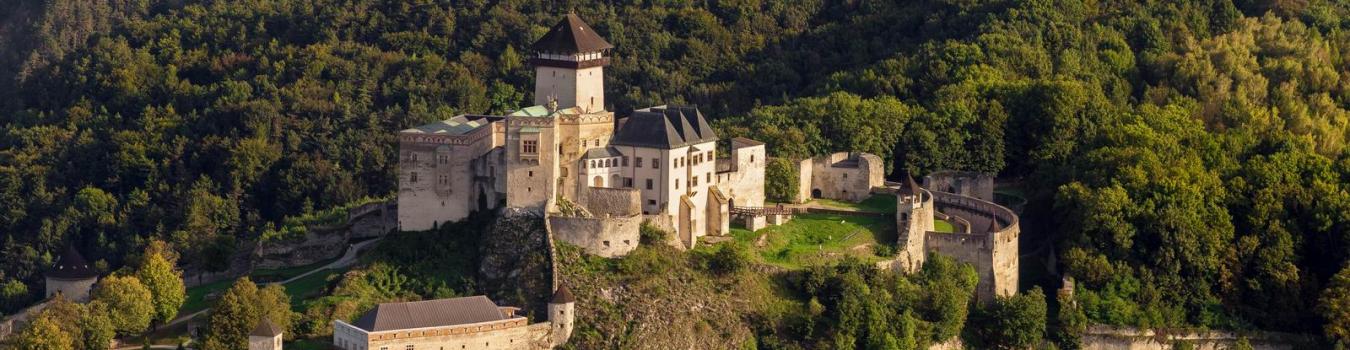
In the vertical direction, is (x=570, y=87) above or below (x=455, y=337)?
above

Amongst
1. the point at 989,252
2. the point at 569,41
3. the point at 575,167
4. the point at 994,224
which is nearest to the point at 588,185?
the point at 575,167

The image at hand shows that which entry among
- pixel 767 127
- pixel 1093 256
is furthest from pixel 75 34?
pixel 1093 256

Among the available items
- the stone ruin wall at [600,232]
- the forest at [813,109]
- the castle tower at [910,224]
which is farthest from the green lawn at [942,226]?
the stone ruin wall at [600,232]

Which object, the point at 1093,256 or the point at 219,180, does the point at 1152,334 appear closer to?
the point at 1093,256

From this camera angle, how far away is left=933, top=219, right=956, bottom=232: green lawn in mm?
96387

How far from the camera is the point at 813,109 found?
109m

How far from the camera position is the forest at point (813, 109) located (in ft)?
316

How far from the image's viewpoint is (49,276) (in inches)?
3954

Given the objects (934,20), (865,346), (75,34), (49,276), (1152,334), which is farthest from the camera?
(75,34)

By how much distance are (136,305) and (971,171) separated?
3470 cm

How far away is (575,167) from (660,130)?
3229mm

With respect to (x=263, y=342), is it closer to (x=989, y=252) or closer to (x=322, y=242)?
(x=322, y=242)

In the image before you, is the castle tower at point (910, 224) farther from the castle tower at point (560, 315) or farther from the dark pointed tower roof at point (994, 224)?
the castle tower at point (560, 315)

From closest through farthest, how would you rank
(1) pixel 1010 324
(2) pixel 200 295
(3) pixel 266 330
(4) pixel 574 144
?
1. (3) pixel 266 330
2. (4) pixel 574 144
3. (1) pixel 1010 324
4. (2) pixel 200 295
